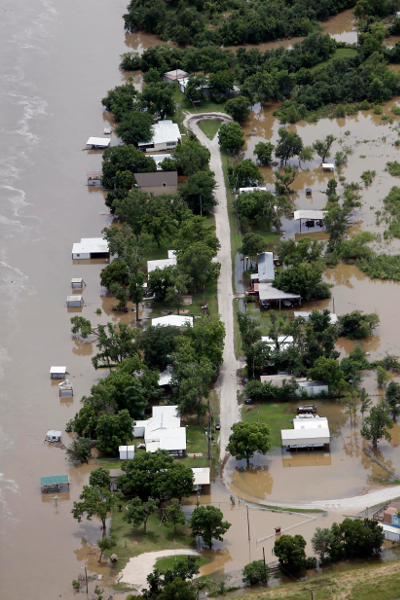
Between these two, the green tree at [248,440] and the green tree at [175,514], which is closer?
the green tree at [175,514]

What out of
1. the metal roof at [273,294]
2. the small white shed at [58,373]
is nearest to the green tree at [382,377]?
the metal roof at [273,294]

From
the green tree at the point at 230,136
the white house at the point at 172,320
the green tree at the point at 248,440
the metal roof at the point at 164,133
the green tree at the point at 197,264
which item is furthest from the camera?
the metal roof at the point at 164,133

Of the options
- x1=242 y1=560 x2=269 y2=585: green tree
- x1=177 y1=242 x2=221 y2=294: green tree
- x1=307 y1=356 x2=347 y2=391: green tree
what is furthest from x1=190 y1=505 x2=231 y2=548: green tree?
x1=177 y1=242 x2=221 y2=294: green tree

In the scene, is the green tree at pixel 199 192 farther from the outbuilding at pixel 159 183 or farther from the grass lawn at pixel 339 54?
the grass lawn at pixel 339 54

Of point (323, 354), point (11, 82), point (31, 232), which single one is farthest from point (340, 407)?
point (11, 82)

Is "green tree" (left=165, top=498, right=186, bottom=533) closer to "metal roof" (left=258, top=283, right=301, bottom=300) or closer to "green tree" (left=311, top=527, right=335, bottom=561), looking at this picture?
"green tree" (left=311, top=527, right=335, bottom=561)

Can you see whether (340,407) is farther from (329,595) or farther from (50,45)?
(50,45)
